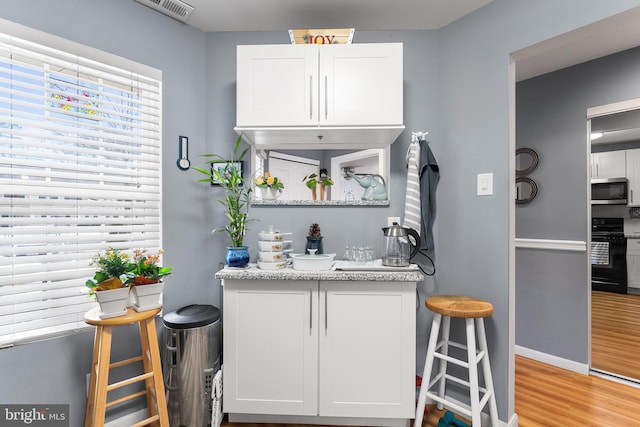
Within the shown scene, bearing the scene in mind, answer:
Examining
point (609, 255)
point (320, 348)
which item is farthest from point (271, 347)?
point (609, 255)

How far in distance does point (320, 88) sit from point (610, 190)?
9.70ft

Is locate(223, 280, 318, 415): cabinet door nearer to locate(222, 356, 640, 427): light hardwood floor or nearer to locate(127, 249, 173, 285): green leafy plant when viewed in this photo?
locate(222, 356, 640, 427): light hardwood floor

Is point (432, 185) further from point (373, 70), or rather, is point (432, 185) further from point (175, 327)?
point (175, 327)

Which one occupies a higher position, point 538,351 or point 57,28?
point 57,28

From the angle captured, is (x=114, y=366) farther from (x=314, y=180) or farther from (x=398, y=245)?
(x=398, y=245)

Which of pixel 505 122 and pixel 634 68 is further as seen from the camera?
pixel 634 68

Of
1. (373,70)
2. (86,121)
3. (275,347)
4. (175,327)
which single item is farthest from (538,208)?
A: (86,121)

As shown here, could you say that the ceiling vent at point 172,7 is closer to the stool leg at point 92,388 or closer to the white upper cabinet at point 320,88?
the white upper cabinet at point 320,88

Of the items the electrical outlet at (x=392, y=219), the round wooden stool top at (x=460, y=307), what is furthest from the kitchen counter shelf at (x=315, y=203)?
the round wooden stool top at (x=460, y=307)

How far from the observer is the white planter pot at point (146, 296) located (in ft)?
4.67

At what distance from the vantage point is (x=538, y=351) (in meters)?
Result: 2.60

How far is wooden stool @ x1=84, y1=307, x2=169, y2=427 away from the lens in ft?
4.36

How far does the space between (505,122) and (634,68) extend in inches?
59.2

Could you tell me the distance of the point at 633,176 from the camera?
2.63 m
